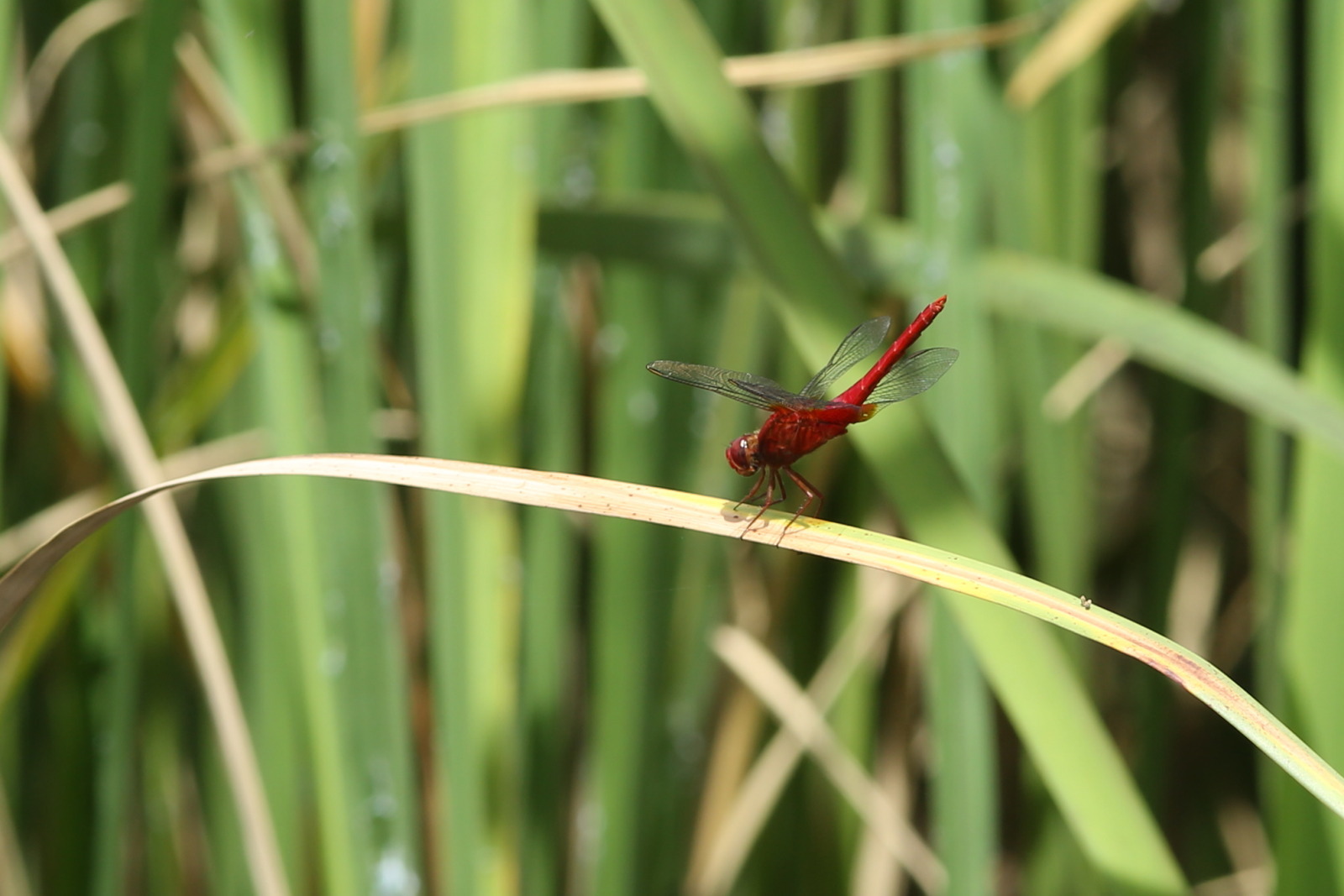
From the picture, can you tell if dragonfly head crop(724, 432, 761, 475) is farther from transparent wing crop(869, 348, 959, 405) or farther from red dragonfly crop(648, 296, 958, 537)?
transparent wing crop(869, 348, 959, 405)

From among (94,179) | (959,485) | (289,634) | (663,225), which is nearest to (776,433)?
(663,225)

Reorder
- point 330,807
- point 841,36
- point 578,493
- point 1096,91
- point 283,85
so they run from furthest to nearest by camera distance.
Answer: point 841,36
point 1096,91
point 283,85
point 330,807
point 578,493

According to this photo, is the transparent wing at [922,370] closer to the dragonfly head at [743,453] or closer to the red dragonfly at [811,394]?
the red dragonfly at [811,394]

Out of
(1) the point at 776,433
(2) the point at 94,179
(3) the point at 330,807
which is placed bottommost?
(3) the point at 330,807

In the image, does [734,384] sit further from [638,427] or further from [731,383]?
[638,427]

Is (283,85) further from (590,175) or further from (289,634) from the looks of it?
(289,634)

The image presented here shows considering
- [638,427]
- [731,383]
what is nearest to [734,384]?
[731,383]

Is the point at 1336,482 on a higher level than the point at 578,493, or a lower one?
higher

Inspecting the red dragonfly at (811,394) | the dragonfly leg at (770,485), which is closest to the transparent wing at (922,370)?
the red dragonfly at (811,394)

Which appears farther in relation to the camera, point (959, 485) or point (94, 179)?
point (94, 179)
